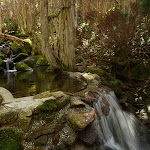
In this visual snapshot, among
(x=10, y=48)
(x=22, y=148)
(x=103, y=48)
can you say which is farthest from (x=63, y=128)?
(x=10, y=48)

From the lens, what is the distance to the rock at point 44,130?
12.3 ft

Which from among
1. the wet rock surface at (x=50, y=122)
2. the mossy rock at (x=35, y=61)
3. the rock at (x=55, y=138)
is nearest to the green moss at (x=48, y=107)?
the wet rock surface at (x=50, y=122)

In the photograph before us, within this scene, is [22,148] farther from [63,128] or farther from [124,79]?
[124,79]

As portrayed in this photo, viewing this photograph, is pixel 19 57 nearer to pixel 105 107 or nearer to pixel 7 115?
pixel 105 107

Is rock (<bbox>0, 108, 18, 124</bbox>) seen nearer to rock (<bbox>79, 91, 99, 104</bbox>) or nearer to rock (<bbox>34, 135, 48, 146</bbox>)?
rock (<bbox>34, 135, 48, 146</bbox>)

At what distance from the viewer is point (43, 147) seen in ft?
12.3

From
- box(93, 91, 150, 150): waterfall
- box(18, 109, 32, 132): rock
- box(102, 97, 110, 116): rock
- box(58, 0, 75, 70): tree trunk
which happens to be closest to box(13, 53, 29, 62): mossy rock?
box(58, 0, 75, 70): tree trunk

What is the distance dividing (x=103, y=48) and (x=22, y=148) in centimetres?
741

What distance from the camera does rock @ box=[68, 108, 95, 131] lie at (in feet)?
12.8

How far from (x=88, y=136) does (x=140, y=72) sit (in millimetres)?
6866

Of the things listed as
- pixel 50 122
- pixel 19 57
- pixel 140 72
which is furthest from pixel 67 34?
pixel 19 57

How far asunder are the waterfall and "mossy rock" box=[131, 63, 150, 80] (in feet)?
12.7

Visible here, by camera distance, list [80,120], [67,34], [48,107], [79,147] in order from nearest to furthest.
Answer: [79,147], [80,120], [48,107], [67,34]

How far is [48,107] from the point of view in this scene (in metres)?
4.23
